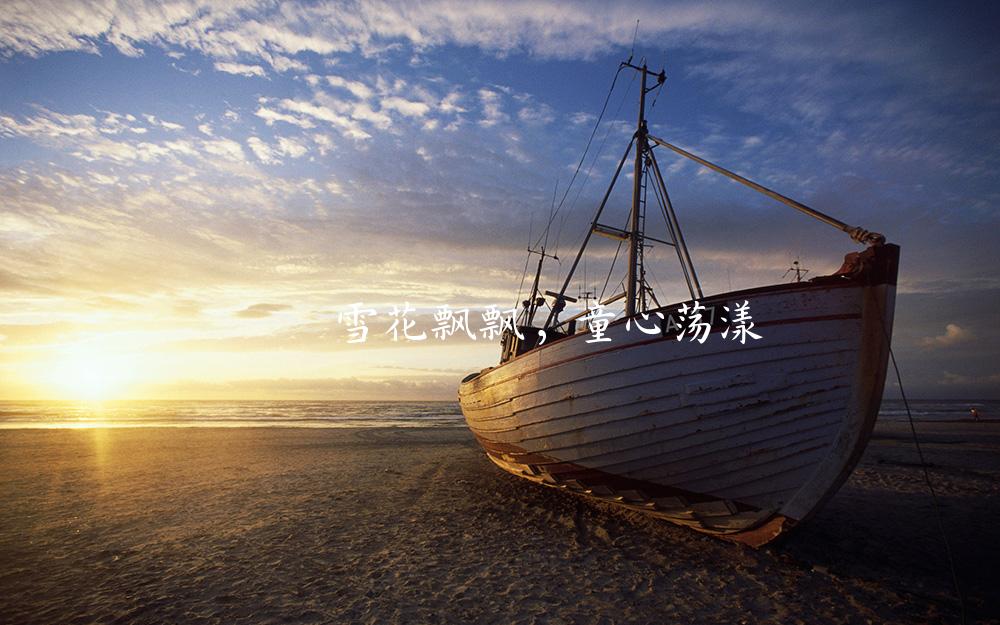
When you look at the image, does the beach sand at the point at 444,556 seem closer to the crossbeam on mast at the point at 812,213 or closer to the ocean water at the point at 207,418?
the crossbeam on mast at the point at 812,213

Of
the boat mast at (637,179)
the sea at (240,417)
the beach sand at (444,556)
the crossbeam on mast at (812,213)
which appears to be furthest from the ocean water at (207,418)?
the crossbeam on mast at (812,213)

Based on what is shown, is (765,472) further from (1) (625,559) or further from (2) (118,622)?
(2) (118,622)

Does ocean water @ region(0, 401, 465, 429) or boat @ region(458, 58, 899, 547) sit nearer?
boat @ region(458, 58, 899, 547)

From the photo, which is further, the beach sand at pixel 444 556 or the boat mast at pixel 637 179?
the boat mast at pixel 637 179

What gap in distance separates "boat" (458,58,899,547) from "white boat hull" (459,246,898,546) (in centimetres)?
2

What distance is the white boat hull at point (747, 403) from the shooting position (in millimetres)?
6027

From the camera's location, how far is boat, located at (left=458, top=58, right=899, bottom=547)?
6.03 metres

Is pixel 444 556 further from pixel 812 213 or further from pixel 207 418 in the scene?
pixel 207 418

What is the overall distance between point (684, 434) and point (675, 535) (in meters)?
2.66

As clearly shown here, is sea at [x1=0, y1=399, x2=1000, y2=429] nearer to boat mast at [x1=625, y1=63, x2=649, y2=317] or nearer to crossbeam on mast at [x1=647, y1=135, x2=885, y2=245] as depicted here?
boat mast at [x1=625, y1=63, x2=649, y2=317]

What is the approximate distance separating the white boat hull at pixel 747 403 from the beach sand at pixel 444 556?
3.62ft

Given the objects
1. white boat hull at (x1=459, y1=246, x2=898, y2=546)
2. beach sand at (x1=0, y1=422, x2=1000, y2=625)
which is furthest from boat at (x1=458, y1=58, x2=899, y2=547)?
beach sand at (x1=0, y1=422, x2=1000, y2=625)

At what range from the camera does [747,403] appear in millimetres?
6199

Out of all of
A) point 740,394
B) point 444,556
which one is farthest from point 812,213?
point 444,556
